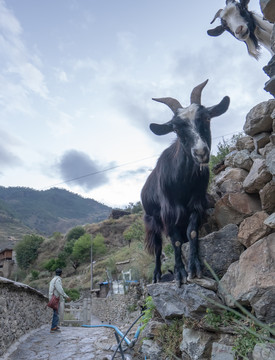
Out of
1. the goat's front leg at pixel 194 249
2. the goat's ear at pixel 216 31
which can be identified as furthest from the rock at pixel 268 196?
the goat's ear at pixel 216 31

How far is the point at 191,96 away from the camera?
3.49 meters

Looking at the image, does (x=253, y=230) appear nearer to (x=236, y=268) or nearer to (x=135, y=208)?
(x=236, y=268)

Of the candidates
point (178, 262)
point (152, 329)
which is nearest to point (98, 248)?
point (152, 329)

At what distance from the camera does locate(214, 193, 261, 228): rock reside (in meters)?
3.19

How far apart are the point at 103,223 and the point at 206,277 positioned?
1763 inches

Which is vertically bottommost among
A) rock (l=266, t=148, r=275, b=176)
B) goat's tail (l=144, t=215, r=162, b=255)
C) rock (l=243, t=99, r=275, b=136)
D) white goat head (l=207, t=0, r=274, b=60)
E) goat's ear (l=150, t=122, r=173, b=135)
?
goat's tail (l=144, t=215, r=162, b=255)

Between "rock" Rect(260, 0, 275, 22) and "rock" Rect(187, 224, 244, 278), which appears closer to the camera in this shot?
"rock" Rect(260, 0, 275, 22)

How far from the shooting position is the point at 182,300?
3.08m

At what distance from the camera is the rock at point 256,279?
2240 millimetres

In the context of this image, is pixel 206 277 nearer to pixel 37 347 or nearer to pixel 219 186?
pixel 219 186

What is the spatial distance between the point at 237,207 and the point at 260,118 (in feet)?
3.20

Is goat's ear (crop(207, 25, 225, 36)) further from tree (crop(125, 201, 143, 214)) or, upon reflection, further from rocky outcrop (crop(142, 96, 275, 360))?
tree (crop(125, 201, 143, 214))

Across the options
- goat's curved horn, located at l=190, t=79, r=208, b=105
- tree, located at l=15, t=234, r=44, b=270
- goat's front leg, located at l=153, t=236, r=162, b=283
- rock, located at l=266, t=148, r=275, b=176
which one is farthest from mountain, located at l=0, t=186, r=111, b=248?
rock, located at l=266, t=148, r=275, b=176

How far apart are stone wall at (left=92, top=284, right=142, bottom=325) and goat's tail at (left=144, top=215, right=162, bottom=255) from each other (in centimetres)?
821
